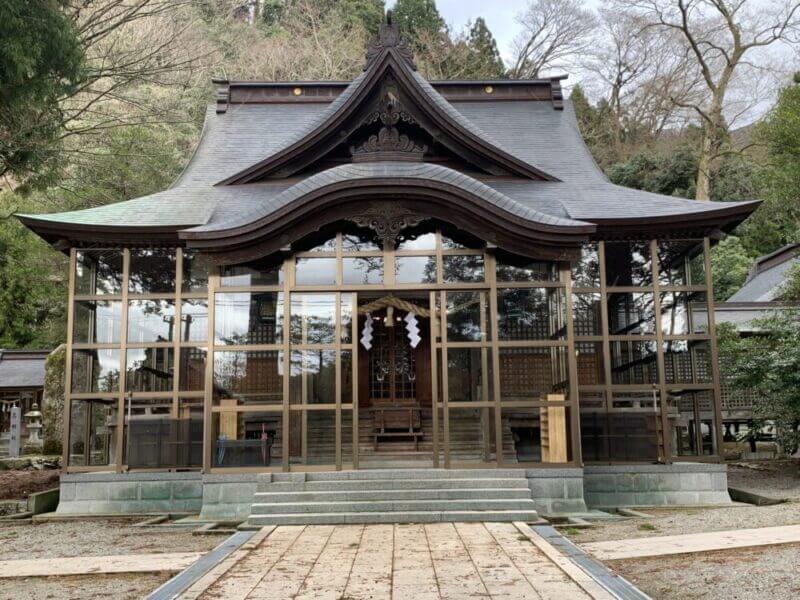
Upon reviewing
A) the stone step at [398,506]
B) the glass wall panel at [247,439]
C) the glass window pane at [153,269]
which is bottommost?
the stone step at [398,506]

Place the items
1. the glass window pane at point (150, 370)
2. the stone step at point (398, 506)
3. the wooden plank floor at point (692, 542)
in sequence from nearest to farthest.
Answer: the wooden plank floor at point (692, 542)
the stone step at point (398, 506)
the glass window pane at point (150, 370)

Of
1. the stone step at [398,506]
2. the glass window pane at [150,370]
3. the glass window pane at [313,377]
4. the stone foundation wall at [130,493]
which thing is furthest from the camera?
the glass window pane at [150,370]

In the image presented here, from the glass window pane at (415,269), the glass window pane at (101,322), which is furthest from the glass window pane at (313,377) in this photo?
the glass window pane at (101,322)

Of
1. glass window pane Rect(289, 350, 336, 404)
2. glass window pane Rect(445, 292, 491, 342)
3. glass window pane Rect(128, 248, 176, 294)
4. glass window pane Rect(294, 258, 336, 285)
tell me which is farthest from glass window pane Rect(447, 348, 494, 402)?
glass window pane Rect(128, 248, 176, 294)

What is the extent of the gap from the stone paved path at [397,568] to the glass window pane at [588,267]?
5048 mm

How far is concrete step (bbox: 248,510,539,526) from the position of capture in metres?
9.46

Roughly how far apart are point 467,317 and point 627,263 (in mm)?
3290

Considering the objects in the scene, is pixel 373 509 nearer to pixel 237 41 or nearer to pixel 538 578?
pixel 538 578

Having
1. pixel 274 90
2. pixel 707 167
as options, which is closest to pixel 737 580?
pixel 274 90

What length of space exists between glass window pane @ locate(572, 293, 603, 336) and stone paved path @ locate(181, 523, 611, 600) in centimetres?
458

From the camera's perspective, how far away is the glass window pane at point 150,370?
40.1 feet

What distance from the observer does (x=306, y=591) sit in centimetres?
584

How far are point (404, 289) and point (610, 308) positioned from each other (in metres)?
3.76

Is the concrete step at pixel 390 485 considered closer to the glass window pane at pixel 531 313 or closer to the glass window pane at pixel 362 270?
the glass window pane at pixel 531 313
